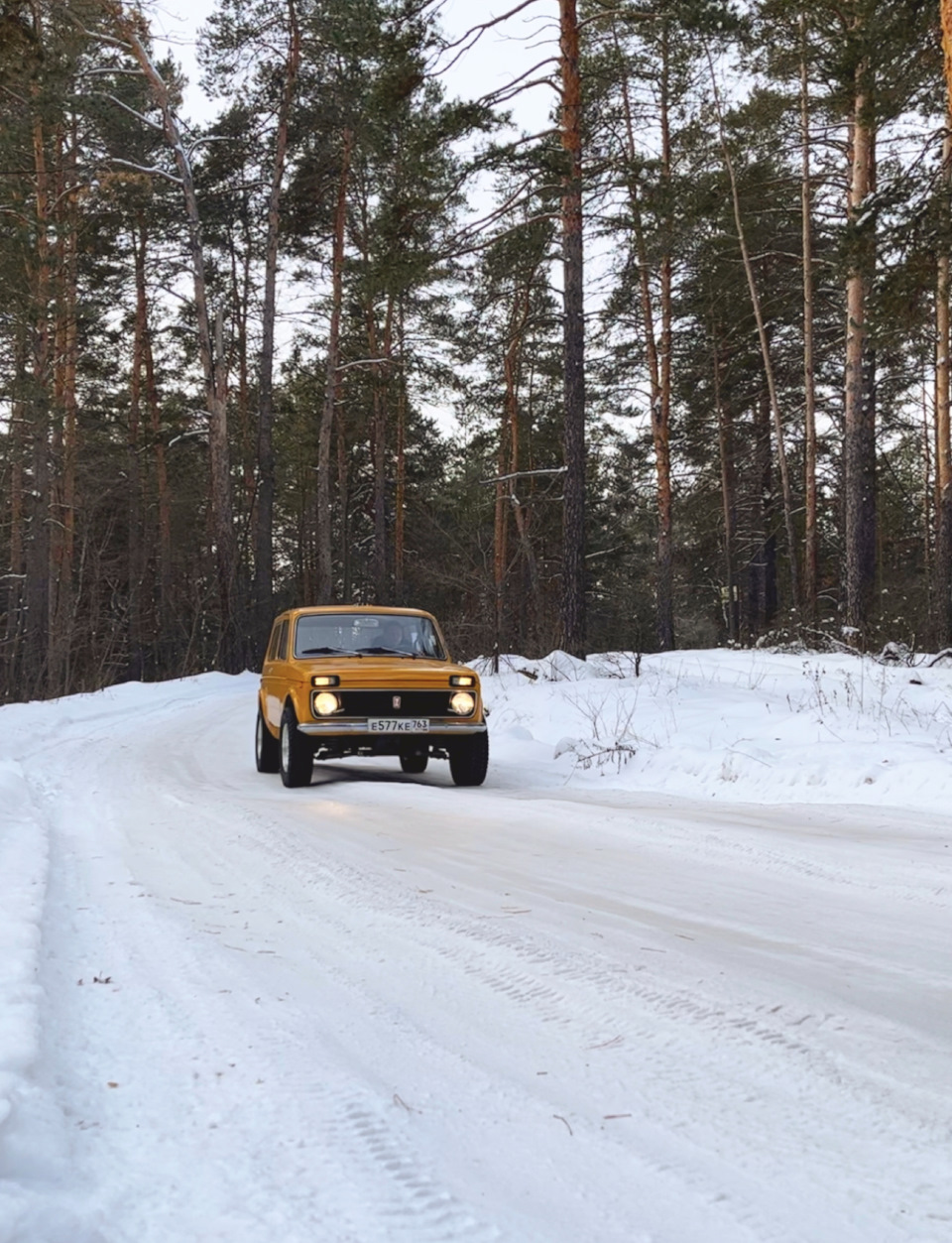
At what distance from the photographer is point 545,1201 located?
1720mm

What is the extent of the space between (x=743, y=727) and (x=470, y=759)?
256cm

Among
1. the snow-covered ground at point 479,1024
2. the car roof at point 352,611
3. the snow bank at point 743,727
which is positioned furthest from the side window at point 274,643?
the snow-covered ground at point 479,1024

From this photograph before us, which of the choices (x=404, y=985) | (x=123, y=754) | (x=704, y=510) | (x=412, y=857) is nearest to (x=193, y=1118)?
(x=404, y=985)

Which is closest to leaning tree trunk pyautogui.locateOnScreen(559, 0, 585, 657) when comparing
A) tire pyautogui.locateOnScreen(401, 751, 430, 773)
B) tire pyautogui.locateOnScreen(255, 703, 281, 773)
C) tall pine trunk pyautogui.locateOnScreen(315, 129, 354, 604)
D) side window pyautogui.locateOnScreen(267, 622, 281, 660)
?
tire pyautogui.locateOnScreen(401, 751, 430, 773)

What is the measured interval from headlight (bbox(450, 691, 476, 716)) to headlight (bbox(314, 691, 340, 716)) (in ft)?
3.46

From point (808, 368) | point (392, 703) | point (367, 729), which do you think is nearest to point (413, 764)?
point (392, 703)

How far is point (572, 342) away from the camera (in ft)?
54.0

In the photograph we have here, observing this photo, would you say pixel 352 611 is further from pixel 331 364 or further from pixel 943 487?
pixel 331 364

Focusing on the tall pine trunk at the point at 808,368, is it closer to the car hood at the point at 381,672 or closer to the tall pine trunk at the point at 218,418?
the car hood at the point at 381,672

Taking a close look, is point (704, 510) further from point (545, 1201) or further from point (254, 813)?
point (545, 1201)

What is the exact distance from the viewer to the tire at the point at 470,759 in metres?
8.85

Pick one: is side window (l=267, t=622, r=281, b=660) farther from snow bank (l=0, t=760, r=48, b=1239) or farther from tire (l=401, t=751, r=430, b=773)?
snow bank (l=0, t=760, r=48, b=1239)

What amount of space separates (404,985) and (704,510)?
108 feet

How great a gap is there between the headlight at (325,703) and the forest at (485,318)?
25.3ft
